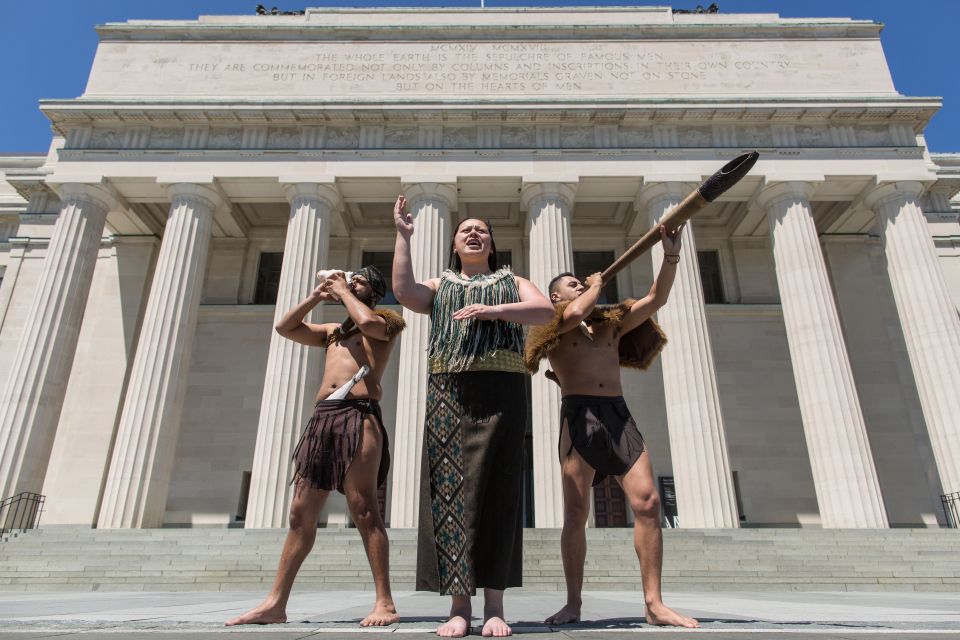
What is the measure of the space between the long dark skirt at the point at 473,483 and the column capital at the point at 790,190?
59.9 ft

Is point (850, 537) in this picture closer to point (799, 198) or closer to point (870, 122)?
point (799, 198)

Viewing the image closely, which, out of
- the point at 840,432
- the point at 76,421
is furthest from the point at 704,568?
the point at 76,421

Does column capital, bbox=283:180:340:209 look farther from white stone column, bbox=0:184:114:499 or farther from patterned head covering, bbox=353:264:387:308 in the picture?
patterned head covering, bbox=353:264:387:308

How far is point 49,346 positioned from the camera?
17.7m

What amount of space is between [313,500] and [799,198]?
61.9 ft

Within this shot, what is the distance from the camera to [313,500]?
4629 mm

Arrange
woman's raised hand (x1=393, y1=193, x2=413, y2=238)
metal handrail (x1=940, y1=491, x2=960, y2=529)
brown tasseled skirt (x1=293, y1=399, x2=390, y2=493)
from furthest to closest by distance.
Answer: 1. metal handrail (x1=940, y1=491, x2=960, y2=529)
2. brown tasseled skirt (x1=293, y1=399, x2=390, y2=493)
3. woman's raised hand (x1=393, y1=193, x2=413, y2=238)

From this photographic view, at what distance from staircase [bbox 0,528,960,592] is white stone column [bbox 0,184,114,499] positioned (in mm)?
3123

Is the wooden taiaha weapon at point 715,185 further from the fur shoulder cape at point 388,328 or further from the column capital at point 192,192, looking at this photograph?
the column capital at point 192,192

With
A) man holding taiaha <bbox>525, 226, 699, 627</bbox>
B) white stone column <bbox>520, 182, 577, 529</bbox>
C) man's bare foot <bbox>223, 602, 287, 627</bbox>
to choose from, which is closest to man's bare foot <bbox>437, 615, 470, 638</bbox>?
man holding taiaha <bbox>525, 226, 699, 627</bbox>

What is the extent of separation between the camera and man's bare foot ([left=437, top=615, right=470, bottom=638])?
3.05 meters

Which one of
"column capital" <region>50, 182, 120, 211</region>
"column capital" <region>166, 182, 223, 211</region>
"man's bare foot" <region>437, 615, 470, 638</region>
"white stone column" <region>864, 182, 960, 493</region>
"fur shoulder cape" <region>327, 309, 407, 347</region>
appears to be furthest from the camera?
"column capital" <region>166, 182, 223, 211</region>

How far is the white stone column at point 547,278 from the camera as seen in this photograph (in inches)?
639

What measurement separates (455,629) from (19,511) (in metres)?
17.9
